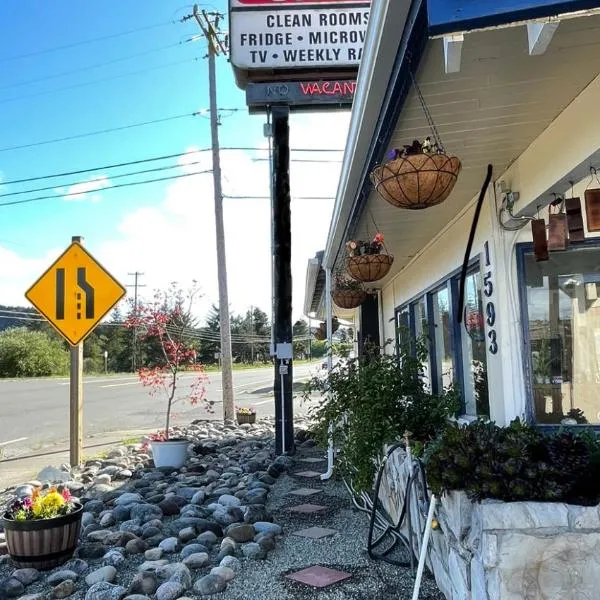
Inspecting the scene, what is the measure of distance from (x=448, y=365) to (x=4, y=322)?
2717 inches

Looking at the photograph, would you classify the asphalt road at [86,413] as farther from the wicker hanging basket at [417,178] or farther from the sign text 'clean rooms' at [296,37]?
the wicker hanging basket at [417,178]

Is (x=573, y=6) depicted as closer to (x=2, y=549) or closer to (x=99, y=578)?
(x=99, y=578)

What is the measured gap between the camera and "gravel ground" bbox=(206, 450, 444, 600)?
3.41 m

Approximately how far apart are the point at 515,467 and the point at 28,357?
3987 cm

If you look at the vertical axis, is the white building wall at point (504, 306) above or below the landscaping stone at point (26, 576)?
above

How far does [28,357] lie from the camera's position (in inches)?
1505

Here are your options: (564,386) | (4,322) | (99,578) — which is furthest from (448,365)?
(4,322)

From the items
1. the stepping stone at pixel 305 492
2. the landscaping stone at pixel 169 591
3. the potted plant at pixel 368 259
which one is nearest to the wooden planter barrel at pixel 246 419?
the stepping stone at pixel 305 492

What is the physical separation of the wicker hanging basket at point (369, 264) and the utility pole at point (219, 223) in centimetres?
796

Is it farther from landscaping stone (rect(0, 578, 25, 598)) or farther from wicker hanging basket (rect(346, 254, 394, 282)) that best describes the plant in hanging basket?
landscaping stone (rect(0, 578, 25, 598))

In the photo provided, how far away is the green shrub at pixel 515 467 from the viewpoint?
8.82ft

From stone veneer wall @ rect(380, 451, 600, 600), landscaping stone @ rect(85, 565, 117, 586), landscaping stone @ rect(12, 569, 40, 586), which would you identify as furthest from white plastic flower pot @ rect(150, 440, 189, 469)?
stone veneer wall @ rect(380, 451, 600, 600)

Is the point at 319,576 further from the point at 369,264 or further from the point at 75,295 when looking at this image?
the point at 75,295

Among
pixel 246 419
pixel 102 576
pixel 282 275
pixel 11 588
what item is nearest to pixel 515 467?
pixel 102 576
